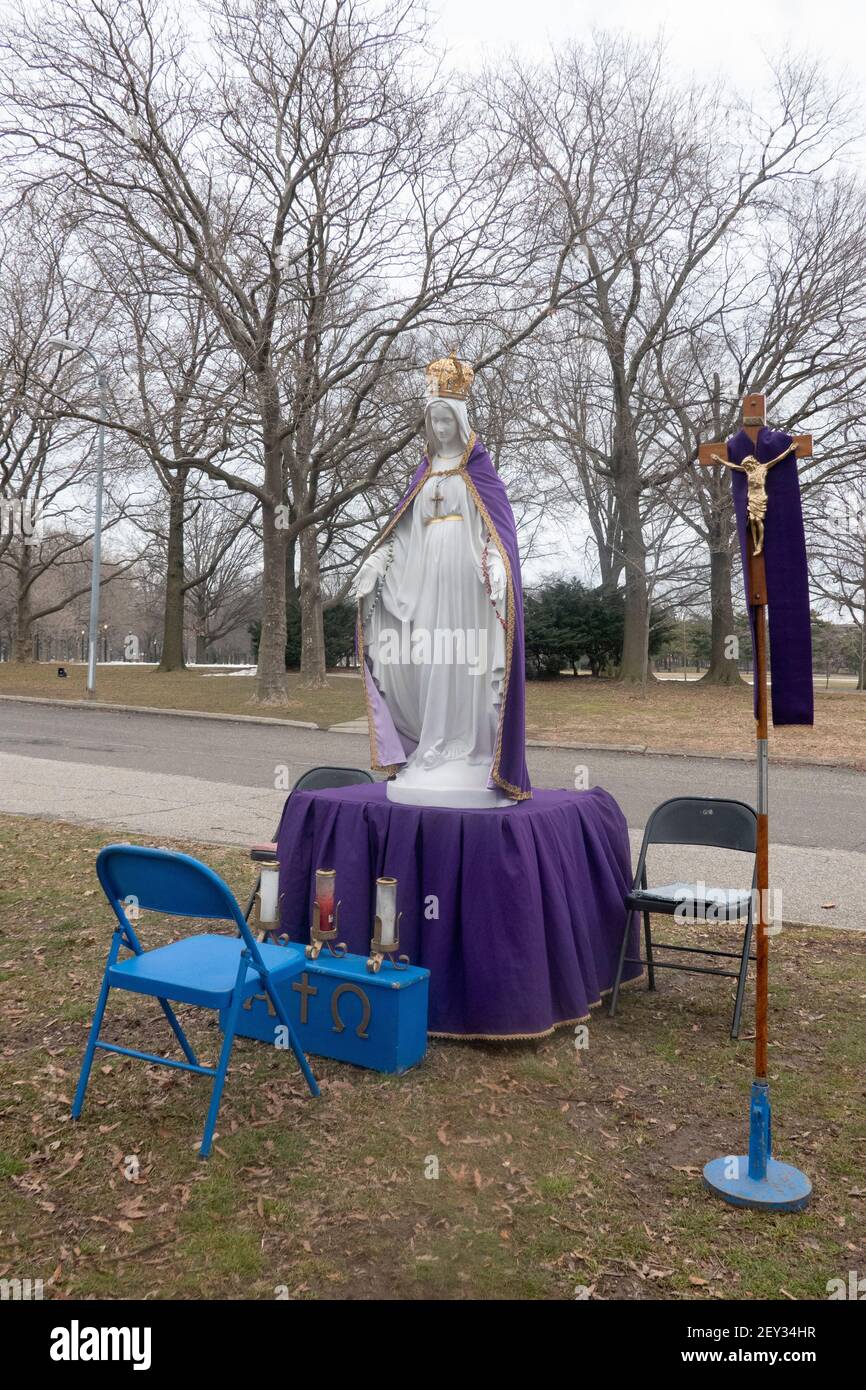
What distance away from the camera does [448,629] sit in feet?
17.5

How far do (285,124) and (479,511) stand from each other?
16508mm

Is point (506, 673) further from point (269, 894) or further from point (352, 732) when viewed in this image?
point (352, 732)

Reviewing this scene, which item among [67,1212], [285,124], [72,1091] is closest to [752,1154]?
[67,1212]

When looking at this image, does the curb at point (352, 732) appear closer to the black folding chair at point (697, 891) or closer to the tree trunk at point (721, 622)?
the black folding chair at point (697, 891)

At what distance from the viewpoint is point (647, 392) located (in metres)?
26.5

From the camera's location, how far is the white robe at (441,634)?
5199 millimetres

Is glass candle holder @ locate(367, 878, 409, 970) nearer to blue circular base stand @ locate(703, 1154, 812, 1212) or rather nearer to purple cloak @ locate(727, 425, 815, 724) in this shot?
blue circular base stand @ locate(703, 1154, 812, 1212)

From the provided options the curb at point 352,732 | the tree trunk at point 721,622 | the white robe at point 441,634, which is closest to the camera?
the white robe at point 441,634

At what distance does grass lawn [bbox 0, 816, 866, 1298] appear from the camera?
2910 millimetres

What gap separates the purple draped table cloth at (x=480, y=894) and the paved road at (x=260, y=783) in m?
2.31

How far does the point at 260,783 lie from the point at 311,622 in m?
15.7

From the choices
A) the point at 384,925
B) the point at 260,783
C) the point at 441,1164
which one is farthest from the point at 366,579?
the point at 260,783

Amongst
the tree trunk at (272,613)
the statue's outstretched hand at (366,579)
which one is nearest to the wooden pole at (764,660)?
the statue's outstretched hand at (366,579)

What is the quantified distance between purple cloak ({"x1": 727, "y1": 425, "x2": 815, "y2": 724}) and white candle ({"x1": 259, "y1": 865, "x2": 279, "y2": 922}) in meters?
2.18
